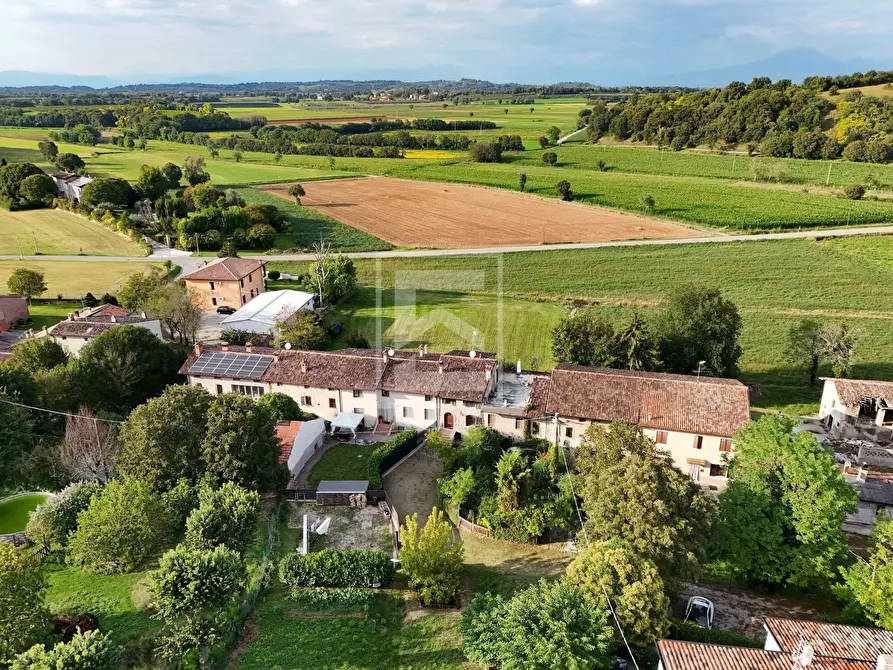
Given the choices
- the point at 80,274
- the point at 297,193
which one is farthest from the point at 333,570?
the point at 297,193

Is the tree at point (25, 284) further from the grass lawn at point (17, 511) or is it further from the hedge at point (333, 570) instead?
the hedge at point (333, 570)

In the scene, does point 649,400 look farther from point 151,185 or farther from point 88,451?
point 151,185

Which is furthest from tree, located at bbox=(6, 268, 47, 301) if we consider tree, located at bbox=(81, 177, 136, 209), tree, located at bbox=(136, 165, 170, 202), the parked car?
the parked car

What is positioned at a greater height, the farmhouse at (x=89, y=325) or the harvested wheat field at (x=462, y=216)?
the harvested wheat field at (x=462, y=216)

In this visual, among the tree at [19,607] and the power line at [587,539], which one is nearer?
the tree at [19,607]

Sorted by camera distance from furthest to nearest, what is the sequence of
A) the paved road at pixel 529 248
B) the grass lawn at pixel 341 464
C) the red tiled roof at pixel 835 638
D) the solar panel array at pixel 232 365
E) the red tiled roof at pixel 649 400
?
the paved road at pixel 529 248 < the solar panel array at pixel 232 365 < the grass lawn at pixel 341 464 < the red tiled roof at pixel 649 400 < the red tiled roof at pixel 835 638

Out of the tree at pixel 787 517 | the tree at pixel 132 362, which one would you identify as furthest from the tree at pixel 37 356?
the tree at pixel 787 517
